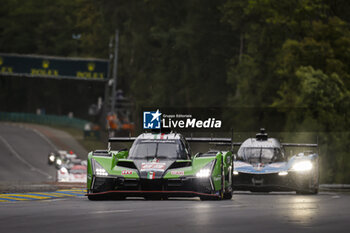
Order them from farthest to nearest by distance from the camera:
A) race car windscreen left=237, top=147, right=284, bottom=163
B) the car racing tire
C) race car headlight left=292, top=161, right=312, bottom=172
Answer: race car windscreen left=237, top=147, right=284, bottom=163, race car headlight left=292, top=161, right=312, bottom=172, the car racing tire

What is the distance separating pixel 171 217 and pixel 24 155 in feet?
214

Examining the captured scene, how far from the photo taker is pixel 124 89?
10769 cm

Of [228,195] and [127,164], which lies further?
[228,195]

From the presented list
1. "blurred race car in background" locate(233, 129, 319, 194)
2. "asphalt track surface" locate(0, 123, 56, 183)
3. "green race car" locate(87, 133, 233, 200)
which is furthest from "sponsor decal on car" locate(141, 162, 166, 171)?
"asphalt track surface" locate(0, 123, 56, 183)

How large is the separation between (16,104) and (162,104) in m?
59.0

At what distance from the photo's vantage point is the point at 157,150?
787 inches

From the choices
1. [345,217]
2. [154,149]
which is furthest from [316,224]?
[154,149]

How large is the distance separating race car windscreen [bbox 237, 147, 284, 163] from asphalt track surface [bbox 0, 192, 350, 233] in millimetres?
6933

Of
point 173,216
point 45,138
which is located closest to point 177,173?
point 173,216

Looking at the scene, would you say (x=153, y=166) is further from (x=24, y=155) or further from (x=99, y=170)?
(x=24, y=155)

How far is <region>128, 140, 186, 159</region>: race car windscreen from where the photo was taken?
19.8 metres

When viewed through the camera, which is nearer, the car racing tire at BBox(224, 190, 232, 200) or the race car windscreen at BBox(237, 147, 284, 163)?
the car racing tire at BBox(224, 190, 232, 200)

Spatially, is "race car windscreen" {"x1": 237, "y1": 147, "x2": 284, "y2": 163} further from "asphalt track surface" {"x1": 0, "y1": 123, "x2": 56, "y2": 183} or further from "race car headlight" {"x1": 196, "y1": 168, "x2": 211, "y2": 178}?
"asphalt track surface" {"x1": 0, "y1": 123, "x2": 56, "y2": 183}

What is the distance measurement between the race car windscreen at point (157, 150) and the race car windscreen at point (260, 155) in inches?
217
